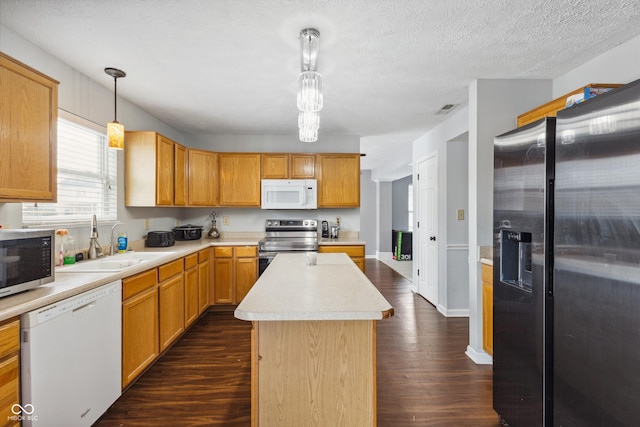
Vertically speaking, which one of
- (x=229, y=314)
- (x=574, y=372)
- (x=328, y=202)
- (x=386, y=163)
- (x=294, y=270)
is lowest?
(x=229, y=314)

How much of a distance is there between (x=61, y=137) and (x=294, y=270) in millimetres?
2100

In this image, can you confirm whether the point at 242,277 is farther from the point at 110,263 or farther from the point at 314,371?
the point at 314,371

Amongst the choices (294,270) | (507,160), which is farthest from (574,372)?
(294,270)

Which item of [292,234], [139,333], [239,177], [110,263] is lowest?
[139,333]

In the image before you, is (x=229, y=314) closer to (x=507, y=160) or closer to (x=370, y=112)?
(x=370, y=112)

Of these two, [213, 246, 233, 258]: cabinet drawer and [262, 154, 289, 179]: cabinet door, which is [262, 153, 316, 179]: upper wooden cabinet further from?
[213, 246, 233, 258]: cabinet drawer

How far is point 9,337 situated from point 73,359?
42 cm

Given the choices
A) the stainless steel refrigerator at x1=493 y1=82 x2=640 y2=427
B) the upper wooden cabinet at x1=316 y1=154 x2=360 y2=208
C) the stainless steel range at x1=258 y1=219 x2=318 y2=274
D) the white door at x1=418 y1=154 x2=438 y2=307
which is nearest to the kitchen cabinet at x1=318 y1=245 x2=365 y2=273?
the stainless steel range at x1=258 y1=219 x2=318 y2=274

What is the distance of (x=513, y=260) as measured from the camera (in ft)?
6.20

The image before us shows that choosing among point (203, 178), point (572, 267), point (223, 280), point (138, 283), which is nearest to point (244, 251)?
point (223, 280)

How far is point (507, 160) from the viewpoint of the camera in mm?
1831

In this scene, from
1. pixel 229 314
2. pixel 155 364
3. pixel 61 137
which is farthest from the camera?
pixel 229 314

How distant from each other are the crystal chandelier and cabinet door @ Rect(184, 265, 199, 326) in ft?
6.69

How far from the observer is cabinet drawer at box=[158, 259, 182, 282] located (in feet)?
8.75
